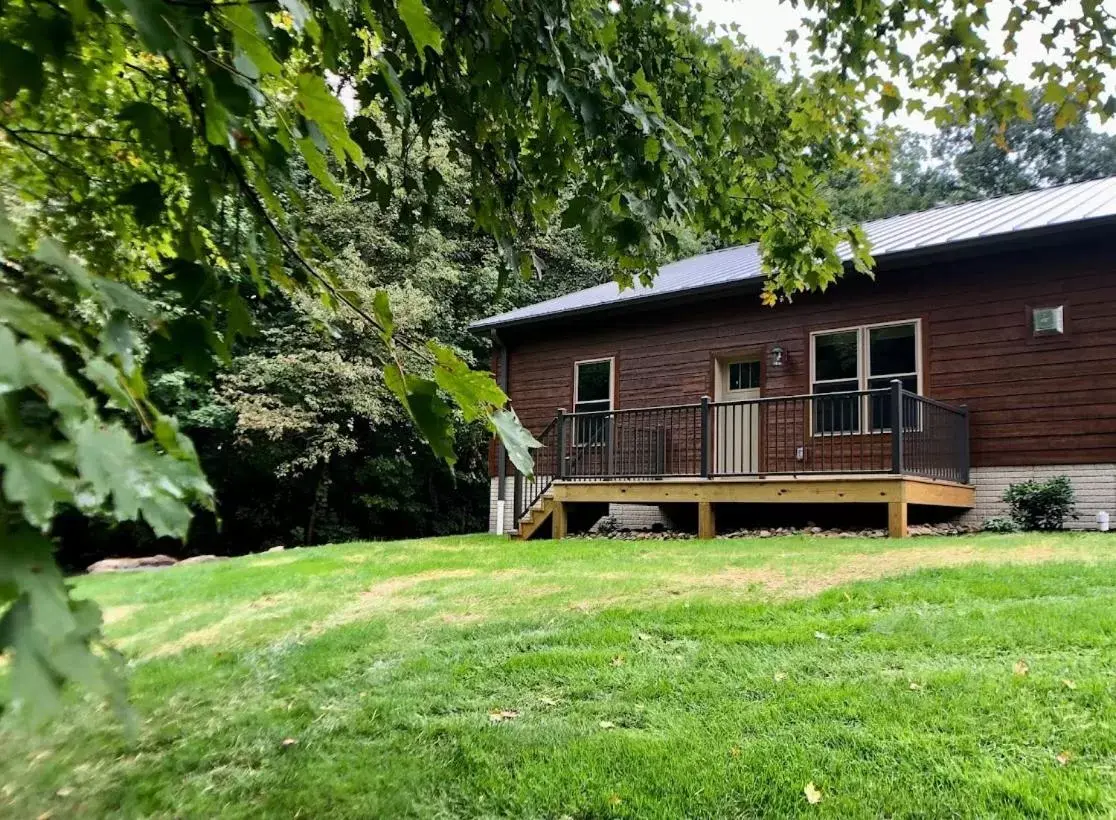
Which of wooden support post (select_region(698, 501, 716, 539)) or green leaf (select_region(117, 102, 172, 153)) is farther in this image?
wooden support post (select_region(698, 501, 716, 539))

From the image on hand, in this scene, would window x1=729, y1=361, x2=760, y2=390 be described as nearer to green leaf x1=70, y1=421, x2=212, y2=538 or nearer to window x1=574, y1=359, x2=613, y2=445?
window x1=574, y1=359, x2=613, y2=445

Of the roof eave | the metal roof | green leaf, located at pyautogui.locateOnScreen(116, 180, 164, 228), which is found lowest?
green leaf, located at pyautogui.locateOnScreen(116, 180, 164, 228)

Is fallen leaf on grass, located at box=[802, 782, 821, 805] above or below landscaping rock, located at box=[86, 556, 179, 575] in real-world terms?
above

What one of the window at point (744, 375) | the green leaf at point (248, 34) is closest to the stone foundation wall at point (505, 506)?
the window at point (744, 375)

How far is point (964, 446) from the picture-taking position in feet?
30.5

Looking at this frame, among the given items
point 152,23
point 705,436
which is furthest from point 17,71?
point 705,436

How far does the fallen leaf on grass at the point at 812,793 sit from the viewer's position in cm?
251

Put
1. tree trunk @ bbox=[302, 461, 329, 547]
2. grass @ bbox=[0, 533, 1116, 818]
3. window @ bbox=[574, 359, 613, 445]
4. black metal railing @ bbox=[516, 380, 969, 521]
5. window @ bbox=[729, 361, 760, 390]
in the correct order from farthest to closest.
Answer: tree trunk @ bbox=[302, 461, 329, 547]
window @ bbox=[574, 359, 613, 445]
window @ bbox=[729, 361, 760, 390]
black metal railing @ bbox=[516, 380, 969, 521]
grass @ bbox=[0, 533, 1116, 818]

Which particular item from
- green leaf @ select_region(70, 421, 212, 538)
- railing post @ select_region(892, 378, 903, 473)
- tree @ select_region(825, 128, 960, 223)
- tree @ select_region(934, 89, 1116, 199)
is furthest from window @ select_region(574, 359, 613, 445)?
tree @ select_region(934, 89, 1116, 199)

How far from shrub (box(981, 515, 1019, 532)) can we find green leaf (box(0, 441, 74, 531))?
957 centimetres

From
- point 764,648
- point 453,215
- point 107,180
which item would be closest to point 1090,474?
point 764,648

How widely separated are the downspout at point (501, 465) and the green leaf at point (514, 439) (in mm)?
11085

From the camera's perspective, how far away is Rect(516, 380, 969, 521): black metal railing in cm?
876

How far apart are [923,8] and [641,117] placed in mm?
1663
